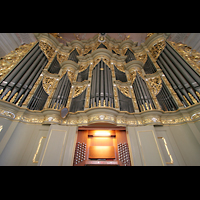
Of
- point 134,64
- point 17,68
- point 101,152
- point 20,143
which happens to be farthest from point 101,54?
point 20,143

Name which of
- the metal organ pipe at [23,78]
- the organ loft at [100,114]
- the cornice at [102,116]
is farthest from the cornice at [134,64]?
the metal organ pipe at [23,78]

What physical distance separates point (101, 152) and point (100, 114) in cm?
168

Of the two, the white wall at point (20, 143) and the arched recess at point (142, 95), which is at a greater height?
the arched recess at point (142, 95)

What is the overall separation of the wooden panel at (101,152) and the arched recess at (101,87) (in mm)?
1900

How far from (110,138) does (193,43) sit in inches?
393

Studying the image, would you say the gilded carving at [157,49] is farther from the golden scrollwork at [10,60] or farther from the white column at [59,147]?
the golden scrollwork at [10,60]

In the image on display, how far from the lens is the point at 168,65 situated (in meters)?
6.27

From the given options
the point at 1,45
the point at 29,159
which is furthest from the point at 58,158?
the point at 1,45

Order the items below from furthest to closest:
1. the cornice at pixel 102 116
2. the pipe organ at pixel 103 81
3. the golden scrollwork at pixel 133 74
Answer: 1. the golden scrollwork at pixel 133 74
2. the pipe organ at pixel 103 81
3. the cornice at pixel 102 116

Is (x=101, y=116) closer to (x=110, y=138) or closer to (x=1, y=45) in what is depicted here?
(x=110, y=138)

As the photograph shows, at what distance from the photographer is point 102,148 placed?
15.0 ft

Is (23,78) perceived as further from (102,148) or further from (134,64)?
(134,64)

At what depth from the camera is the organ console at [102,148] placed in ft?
13.1

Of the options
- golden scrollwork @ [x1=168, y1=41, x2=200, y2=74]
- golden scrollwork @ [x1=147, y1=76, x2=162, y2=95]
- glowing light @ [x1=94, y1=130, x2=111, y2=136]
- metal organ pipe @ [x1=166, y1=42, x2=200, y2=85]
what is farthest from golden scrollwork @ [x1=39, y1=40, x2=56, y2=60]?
golden scrollwork @ [x1=168, y1=41, x2=200, y2=74]
